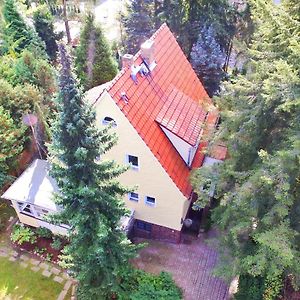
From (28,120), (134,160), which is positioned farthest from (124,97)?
(28,120)

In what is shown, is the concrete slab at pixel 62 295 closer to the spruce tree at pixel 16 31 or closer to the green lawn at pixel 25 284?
the green lawn at pixel 25 284

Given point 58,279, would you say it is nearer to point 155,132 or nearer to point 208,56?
point 155,132

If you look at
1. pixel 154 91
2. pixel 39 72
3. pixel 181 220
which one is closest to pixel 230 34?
pixel 154 91

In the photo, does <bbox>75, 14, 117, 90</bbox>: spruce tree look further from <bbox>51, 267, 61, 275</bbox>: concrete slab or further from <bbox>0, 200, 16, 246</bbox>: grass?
<bbox>51, 267, 61, 275</bbox>: concrete slab

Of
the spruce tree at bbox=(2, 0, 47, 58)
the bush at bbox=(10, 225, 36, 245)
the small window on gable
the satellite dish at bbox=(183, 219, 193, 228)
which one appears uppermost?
the spruce tree at bbox=(2, 0, 47, 58)

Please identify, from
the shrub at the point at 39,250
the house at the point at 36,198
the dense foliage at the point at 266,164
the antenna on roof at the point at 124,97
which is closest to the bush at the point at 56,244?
the house at the point at 36,198

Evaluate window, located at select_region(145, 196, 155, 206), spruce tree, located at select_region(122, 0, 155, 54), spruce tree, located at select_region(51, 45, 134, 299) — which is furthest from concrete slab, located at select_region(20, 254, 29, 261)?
spruce tree, located at select_region(122, 0, 155, 54)

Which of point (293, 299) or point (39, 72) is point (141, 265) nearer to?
point (293, 299)
